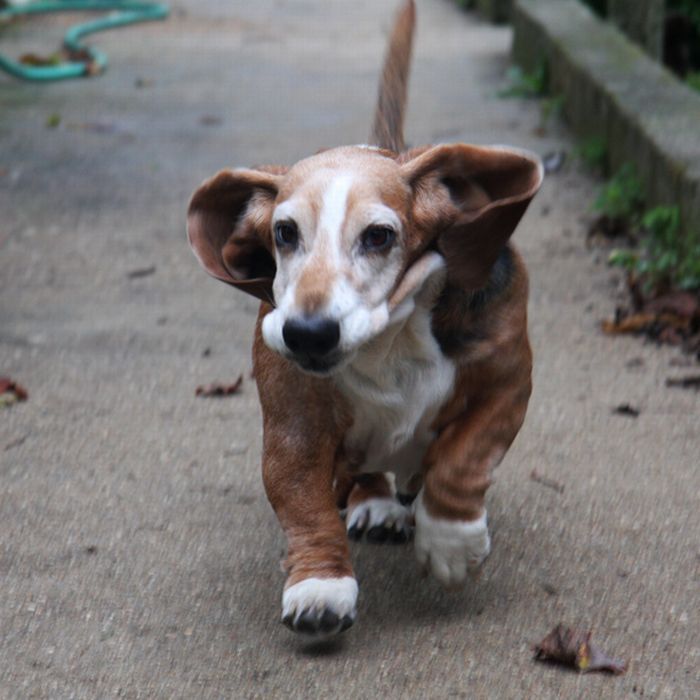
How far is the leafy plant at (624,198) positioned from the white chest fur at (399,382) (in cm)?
329

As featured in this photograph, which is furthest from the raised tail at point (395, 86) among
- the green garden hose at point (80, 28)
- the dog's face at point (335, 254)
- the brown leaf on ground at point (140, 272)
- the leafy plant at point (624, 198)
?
the green garden hose at point (80, 28)

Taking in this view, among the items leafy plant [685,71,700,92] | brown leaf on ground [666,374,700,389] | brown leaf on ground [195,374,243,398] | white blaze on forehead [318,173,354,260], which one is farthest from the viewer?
leafy plant [685,71,700,92]

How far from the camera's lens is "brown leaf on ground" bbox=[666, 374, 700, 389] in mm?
4551

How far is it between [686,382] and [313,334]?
223cm

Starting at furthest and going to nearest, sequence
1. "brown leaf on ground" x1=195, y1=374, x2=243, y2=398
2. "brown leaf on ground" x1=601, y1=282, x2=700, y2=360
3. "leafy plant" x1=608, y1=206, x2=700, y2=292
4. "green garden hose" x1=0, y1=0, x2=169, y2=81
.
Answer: "green garden hose" x1=0, y1=0, x2=169, y2=81 < "leafy plant" x1=608, y1=206, x2=700, y2=292 < "brown leaf on ground" x1=601, y1=282, x2=700, y2=360 < "brown leaf on ground" x1=195, y1=374, x2=243, y2=398

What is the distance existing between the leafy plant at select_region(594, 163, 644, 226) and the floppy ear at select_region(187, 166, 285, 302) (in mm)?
3341

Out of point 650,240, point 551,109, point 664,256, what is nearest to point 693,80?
point 551,109

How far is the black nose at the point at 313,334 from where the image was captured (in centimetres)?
267

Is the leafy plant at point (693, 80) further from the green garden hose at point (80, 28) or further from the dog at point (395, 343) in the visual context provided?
the dog at point (395, 343)

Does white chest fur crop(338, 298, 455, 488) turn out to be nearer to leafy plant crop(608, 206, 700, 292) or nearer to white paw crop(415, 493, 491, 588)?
white paw crop(415, 493, 491, 588)

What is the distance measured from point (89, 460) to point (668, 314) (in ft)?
7.14

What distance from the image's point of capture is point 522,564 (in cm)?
341

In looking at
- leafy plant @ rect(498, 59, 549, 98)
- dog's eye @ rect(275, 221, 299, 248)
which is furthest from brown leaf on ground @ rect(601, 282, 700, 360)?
leafy plant @ rect(498, 59, 549, 98)

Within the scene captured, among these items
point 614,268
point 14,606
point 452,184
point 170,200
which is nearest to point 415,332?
point 452,184
